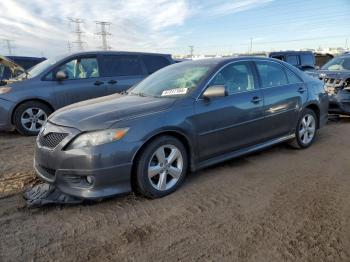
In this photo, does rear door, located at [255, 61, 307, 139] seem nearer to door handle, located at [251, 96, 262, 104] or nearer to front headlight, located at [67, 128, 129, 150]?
door handle, located at [251, 96, 262, 104]

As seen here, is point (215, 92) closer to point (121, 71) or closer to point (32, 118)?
point (121, 71)

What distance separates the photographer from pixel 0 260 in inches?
99.0

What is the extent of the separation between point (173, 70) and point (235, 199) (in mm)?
2136

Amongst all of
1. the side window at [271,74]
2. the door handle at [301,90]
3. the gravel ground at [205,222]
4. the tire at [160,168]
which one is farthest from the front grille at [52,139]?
the door handle at [301,90]

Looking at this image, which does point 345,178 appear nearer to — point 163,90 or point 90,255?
point 163,90

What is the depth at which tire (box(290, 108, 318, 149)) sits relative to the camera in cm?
530

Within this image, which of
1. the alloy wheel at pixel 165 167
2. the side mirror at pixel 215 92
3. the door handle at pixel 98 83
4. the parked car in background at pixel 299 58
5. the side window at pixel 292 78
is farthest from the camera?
the parked car in background at pixel 299 58

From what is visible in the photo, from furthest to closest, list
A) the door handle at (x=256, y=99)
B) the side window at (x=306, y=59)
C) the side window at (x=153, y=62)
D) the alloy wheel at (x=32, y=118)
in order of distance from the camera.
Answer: the side window at (x=306, y=59)
the side window at (x=153, y=62)
the alloy wheel at (x=32, y=118)
the door handle at (x=256, y=99)

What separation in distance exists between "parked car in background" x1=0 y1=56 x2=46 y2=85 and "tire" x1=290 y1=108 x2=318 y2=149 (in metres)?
5.86

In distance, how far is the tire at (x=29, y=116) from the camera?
21.4ft

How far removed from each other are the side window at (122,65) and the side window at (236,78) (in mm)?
3746

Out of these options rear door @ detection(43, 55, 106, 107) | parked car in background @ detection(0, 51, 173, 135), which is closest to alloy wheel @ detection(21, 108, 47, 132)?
parked car in background @ detection(0, 51, 173, 135)

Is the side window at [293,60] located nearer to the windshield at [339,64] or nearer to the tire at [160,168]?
the windshield at [339,64]

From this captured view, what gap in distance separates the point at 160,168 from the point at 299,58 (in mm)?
12058
